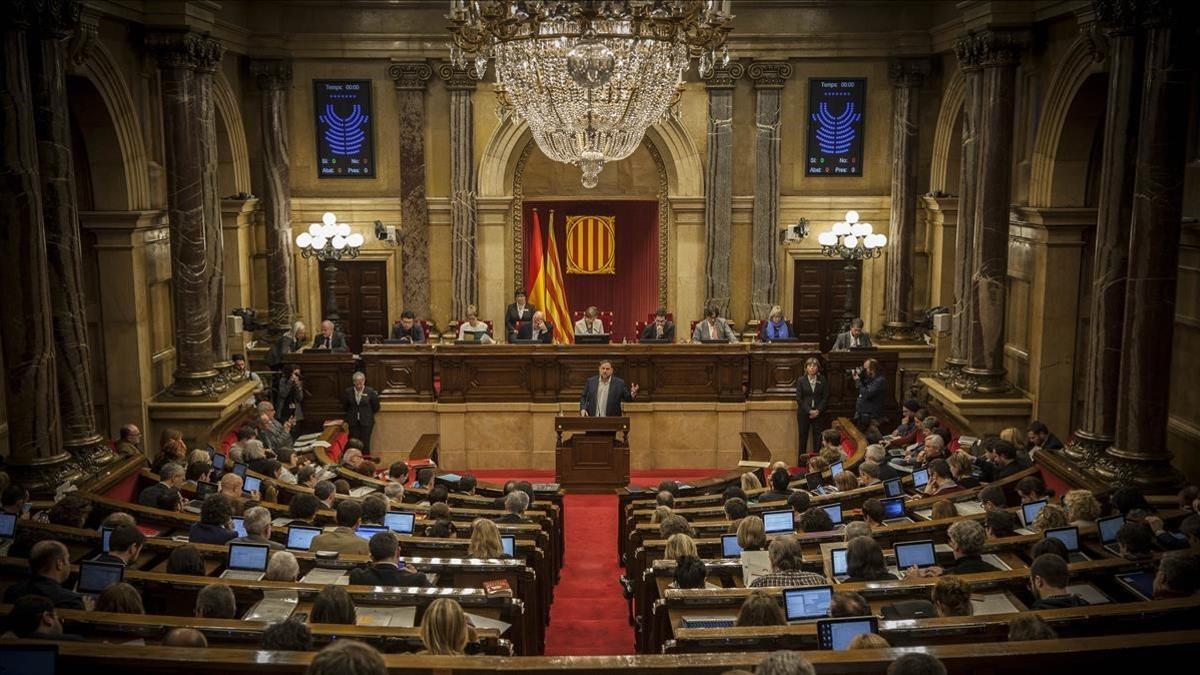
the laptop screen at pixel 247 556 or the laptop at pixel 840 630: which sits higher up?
the laptop at pixel 840 630

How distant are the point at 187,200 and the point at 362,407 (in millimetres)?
3325

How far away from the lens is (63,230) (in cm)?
1023

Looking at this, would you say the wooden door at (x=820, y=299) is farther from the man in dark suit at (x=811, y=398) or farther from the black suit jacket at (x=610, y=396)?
the black suit jacket at (x=610, y=396)

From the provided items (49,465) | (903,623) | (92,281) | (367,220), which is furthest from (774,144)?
(903,623)

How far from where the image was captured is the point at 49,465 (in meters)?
9.93

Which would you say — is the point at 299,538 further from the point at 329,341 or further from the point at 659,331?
the point at 659,331

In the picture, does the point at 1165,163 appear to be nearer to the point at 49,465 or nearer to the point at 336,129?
the point at 49,465

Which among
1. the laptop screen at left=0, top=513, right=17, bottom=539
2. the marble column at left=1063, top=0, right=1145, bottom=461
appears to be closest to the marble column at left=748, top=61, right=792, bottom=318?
the marble column at left=1063, top=0, right=1145, bottom=461

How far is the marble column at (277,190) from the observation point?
17.4 m

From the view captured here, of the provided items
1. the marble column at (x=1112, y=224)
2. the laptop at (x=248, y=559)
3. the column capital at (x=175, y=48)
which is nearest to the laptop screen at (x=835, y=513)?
the marble column at (x=1112, y=224)

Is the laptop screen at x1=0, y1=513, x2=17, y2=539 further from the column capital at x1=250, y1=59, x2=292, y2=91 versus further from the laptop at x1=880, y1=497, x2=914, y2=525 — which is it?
the column capital at x1=250, y1=59, x2=292, y2=91

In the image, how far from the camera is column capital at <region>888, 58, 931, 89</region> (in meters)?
17.5

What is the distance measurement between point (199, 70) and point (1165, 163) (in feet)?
35.2

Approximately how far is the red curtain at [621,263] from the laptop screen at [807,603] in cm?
1277
